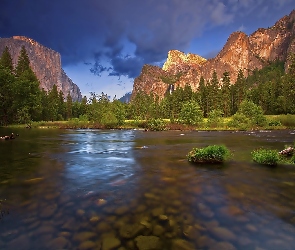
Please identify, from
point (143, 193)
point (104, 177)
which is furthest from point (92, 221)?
point (104, 177)

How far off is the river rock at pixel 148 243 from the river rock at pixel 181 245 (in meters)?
0.37

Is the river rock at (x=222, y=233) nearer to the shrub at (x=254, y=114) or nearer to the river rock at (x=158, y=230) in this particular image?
the river rock at (x=158, y=230)

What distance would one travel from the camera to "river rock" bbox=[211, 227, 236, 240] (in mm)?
6641

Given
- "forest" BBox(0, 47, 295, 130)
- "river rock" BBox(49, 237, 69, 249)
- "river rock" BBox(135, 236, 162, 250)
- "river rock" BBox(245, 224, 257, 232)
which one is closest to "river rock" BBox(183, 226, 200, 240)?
"river rock" BBox(135, 236, 162, 250)

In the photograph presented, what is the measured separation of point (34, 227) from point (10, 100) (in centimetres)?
8302

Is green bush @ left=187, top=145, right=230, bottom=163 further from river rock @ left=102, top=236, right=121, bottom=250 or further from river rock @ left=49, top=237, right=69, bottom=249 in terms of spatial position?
river rock @ left=49, top=237, right=69, bottom=249

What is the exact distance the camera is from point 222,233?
6879mm

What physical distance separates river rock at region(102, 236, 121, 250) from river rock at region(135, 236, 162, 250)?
50cm

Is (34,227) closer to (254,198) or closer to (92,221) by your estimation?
(92,221)

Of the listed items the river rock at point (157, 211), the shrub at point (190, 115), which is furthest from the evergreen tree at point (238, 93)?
the river rock at point (157, 211)

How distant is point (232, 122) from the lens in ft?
219

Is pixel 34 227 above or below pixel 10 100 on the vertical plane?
below

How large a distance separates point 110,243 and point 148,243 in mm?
973

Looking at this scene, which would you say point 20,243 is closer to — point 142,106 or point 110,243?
point 110,243
